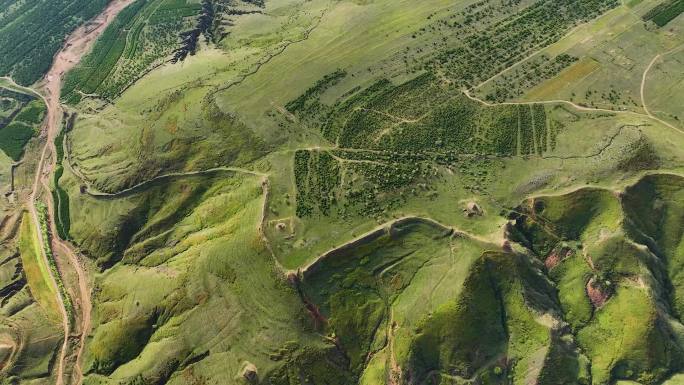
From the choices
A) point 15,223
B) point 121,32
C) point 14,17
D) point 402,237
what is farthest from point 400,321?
point 14,17

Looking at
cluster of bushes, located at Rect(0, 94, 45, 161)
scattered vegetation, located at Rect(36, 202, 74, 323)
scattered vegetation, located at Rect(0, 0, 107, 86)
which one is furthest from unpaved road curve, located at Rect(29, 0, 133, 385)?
scattered vegetation, located at Rect(0, 0, 107, 86)

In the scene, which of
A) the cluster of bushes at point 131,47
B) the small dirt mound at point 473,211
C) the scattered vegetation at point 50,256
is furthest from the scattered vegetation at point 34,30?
the small dirt mound at point 473,211

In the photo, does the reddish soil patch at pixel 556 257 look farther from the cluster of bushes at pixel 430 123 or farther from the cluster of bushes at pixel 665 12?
the cluster of bushes at pixel 665 12

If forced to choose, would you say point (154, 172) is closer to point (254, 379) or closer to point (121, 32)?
point (254, 379)

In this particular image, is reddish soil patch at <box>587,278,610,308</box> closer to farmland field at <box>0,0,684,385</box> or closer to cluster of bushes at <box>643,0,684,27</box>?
farmland field at <box>0,0,684,385</box>

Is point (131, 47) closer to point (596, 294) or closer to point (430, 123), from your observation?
point (430, 123)

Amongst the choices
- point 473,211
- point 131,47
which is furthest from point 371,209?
point 131,47
